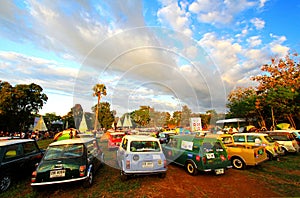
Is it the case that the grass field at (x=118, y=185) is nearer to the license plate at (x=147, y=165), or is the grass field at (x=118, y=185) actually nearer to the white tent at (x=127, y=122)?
the license plate at (x=147, y=165)

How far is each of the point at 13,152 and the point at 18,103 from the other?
28805 millimetres

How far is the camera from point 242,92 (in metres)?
30.5

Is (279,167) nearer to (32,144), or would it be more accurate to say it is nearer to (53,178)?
(53,178)

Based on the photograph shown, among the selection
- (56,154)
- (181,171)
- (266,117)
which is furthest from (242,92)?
(56,154)

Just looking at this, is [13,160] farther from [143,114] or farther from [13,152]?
[143,114]

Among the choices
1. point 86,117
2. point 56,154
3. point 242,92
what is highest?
point 242,92

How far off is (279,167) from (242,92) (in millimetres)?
26103

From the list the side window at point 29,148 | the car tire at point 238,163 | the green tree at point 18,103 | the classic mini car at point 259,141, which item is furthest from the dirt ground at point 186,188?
the green tree at point 18,103

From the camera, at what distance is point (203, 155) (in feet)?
19.5

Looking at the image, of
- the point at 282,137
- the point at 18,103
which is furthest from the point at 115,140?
the point at 18,103

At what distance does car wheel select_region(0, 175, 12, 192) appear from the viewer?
4.75 m

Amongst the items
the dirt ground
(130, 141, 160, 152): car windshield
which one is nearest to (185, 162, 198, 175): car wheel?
the dirt ground

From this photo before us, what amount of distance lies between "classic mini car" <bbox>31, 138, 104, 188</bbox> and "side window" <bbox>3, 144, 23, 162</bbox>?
1298 mm

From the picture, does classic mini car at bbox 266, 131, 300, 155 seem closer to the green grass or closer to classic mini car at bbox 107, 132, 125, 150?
the green grass
